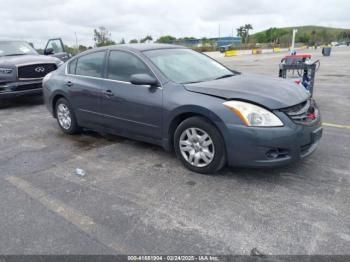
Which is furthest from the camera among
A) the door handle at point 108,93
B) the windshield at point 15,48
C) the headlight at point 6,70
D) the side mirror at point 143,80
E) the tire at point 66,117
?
the windshield at point 15,48

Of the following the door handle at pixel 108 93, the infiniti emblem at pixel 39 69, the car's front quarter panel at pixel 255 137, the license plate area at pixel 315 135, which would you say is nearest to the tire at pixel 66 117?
the door handle at pixel 108 93

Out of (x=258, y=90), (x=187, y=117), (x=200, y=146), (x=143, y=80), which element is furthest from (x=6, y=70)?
(x=258, y=90)

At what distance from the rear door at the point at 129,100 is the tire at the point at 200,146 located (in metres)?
0.40

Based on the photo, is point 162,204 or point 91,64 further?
point 91,64

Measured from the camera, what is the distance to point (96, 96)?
4.84 meters

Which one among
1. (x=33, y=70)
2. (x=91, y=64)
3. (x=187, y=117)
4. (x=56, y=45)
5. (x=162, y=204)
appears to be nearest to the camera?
(x=162, y=204)

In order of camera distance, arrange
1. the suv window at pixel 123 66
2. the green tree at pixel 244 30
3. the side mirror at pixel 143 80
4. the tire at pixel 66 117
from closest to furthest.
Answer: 1. the side mirror at pixel 143 80
2. the suv window at pixel 123 66
3. the tire at pixel 66 117
4. the green tree at pixel 244 30

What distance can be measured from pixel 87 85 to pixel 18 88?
4.06 m

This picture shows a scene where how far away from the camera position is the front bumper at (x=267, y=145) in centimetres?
336

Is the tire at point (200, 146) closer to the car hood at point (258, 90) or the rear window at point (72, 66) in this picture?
the car hood at point (258, 90)

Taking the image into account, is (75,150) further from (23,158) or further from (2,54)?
(2,54)

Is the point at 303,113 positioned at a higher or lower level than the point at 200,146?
higher

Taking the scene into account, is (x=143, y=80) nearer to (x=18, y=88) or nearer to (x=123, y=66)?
(x=123, y=66)

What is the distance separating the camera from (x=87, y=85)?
499cm
